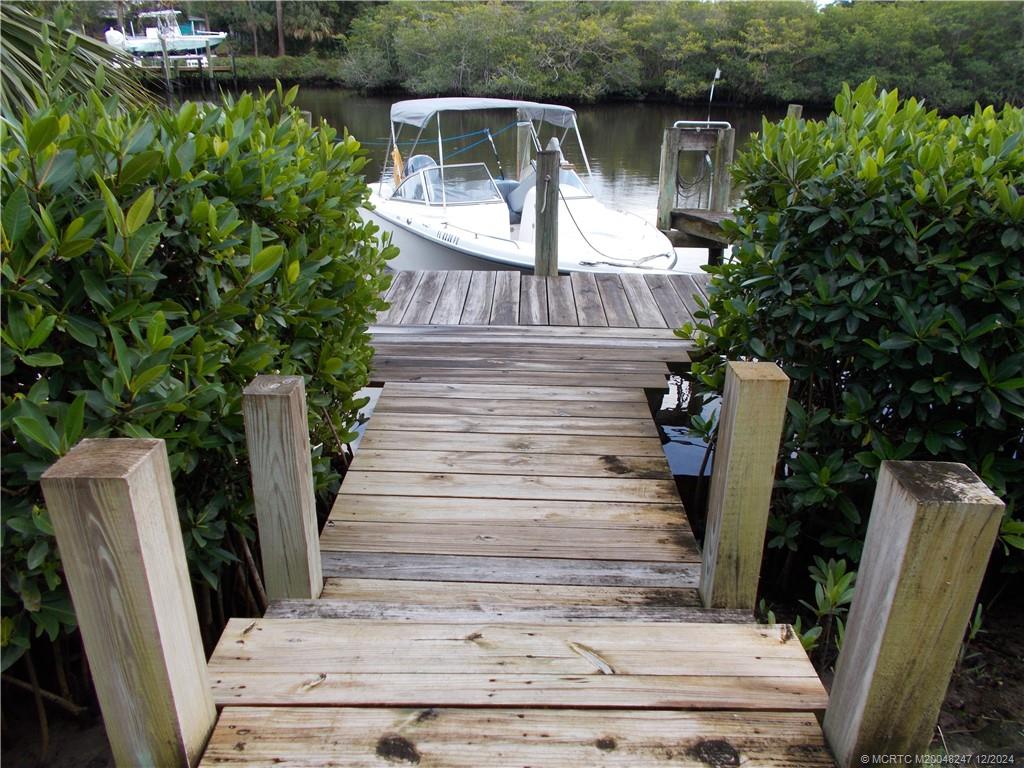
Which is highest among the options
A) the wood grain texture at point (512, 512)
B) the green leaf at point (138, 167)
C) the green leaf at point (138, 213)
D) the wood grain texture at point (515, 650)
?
the green leaf at point (138, 167)

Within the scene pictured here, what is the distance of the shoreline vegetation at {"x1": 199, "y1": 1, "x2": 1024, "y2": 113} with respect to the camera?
28156 mm

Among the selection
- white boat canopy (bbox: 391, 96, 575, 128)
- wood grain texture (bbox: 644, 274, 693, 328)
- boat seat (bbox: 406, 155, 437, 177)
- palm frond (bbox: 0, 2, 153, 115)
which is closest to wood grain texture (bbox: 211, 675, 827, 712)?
palm frond (bbox: 0, 2, 153, 115)

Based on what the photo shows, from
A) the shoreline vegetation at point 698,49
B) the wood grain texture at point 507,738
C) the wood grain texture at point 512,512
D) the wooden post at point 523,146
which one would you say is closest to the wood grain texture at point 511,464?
the wood grain texture at point 512,512

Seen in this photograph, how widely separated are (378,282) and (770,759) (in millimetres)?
2520

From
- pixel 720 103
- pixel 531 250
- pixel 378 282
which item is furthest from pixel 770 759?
pixel 720 103

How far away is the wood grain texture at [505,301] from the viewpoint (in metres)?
5.06

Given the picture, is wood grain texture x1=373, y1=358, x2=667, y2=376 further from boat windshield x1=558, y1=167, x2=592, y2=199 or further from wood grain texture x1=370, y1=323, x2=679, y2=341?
boat windshield x1=558, y1=167, x2=592, y2=199

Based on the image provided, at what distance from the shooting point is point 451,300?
17.7ft

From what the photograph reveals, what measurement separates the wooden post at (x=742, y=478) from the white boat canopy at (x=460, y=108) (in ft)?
26.8

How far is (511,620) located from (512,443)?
54.0 inches

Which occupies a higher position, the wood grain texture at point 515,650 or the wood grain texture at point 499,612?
the wood grain texture at point 515,650

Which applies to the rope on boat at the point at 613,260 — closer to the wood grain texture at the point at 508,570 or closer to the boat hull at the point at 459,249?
the boat hull at the point at 459,249

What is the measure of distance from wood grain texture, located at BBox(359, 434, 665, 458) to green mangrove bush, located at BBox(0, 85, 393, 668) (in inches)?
26.5

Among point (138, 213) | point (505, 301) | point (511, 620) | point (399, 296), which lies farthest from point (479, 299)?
point (138, 213)
